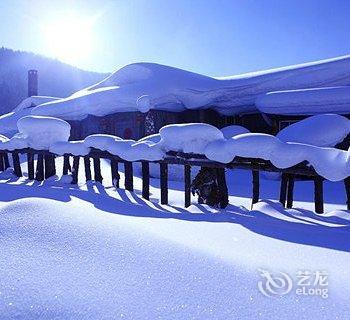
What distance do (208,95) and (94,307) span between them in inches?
597

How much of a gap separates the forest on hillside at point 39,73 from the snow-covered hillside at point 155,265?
58.0 meters

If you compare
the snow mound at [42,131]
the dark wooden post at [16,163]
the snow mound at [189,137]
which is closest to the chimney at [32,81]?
the dark wooden post at [16,163]

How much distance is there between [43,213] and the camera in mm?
3619

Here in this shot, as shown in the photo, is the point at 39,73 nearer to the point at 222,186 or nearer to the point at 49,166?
the point at 49,166

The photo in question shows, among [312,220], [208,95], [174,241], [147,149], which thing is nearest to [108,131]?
[208,95]

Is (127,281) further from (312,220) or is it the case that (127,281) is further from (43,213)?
(312,220)

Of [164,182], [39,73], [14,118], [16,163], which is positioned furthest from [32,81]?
[39,73]

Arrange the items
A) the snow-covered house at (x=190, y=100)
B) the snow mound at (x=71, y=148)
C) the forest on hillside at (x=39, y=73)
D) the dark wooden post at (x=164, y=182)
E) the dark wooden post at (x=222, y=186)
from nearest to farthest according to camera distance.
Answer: the dark wooden post at (x=222, y=186) → the dark wooden post at (x=164, y=182) → the snow mound at (x=71, y=148) → the snow-covered house at (x=190, y=100) → the forest on hillside at (x=39, y=73)

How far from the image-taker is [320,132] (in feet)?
20.6

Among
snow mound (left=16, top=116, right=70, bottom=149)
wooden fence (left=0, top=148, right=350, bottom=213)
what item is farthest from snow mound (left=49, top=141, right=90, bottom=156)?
snow mound (left=16, top=116, right=70, bottom=149)

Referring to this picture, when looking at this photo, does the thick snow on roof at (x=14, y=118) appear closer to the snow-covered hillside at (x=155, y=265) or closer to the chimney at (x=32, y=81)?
the chimney at (x=32, y=81)

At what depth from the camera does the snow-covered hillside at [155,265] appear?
2037 mm

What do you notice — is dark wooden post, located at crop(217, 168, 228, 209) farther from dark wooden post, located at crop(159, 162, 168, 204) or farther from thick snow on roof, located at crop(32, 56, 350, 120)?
thick snow on roof, located at crop(32, 56, 350, 120)

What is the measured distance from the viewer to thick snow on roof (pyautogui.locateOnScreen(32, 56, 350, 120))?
596 inches
